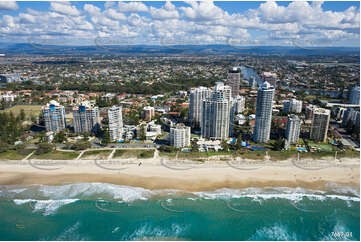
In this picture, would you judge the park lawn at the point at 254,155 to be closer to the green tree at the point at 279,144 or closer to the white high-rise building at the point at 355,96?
the green tree at the point at 279,144

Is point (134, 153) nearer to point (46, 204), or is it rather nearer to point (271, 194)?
point (46, 204)

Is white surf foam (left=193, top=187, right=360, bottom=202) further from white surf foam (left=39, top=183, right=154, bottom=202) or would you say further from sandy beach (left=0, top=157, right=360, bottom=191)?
white surf foam (left=39, top=183, right=154, bottom=202)

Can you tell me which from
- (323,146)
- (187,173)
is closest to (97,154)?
(187,173)

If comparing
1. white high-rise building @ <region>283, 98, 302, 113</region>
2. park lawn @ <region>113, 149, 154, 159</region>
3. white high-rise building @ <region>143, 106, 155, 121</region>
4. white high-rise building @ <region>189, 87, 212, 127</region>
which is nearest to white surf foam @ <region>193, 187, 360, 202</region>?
park lawn @ <region>113, 149, 154, 159</region>

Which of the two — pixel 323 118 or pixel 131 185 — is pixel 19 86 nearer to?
pixel 131 185

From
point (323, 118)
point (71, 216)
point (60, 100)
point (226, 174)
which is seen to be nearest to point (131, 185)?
point (71, 216)
